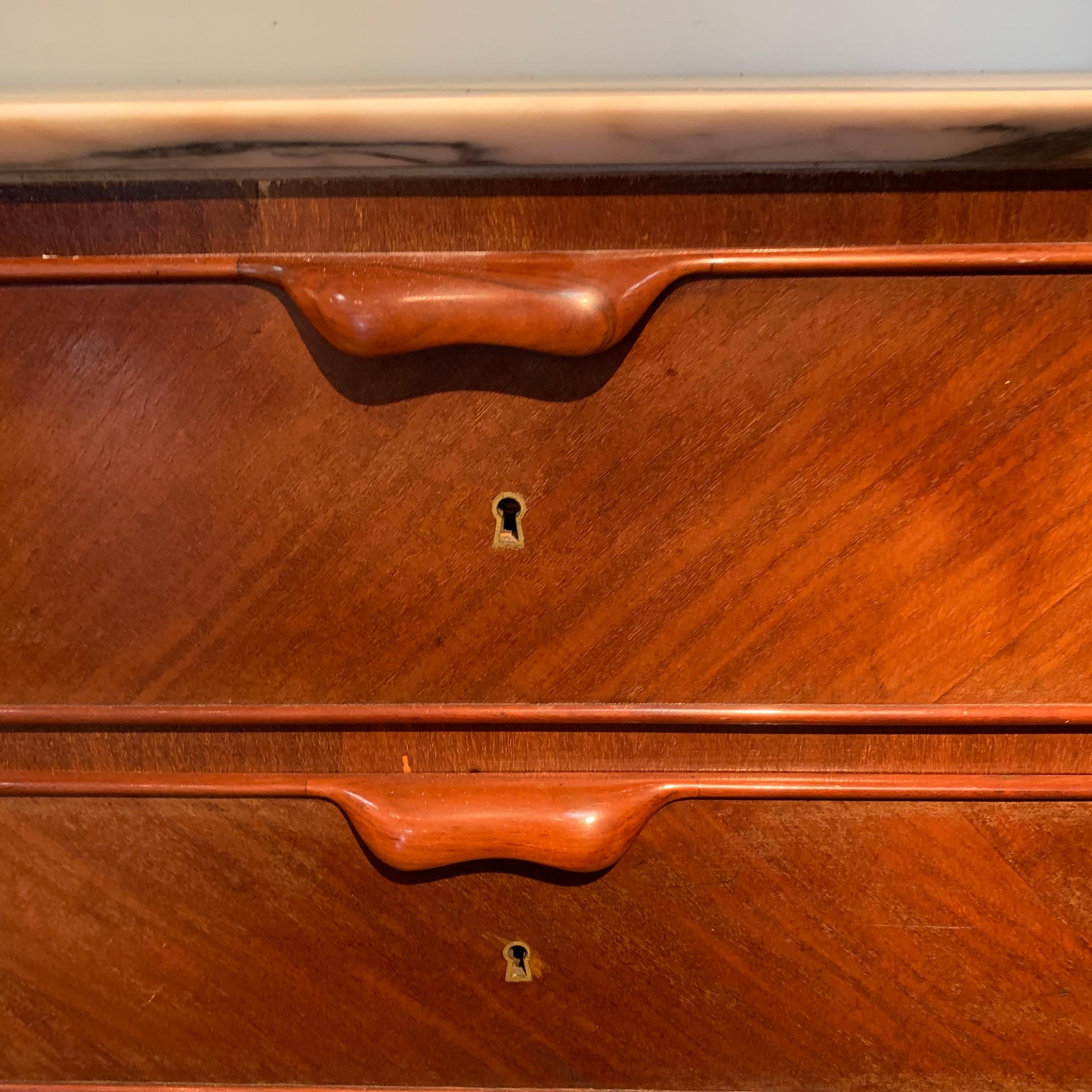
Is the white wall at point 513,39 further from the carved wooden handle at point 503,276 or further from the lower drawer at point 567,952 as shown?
the lower drawer at point 567,952

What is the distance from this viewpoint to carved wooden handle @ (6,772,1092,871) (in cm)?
36

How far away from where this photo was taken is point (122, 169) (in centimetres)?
32

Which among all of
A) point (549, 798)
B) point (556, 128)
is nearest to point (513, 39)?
point (556, 128)

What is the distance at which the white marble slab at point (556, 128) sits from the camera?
0.94 feet

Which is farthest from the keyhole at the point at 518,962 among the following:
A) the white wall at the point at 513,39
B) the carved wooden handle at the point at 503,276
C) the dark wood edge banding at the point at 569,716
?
the white wall at the point at 513,39

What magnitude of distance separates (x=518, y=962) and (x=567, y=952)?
0.09 feet

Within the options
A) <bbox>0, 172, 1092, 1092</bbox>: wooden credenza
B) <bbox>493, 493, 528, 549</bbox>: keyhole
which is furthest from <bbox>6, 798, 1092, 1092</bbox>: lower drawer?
<bbox>493, 493, 528, 549</bbox>: keyhole

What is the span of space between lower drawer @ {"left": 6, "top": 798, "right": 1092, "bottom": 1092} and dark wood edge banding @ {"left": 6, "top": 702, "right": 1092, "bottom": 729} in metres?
0.04

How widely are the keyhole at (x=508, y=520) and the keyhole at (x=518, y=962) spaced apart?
21cm

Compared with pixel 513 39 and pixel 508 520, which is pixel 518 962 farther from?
pixel 513 39

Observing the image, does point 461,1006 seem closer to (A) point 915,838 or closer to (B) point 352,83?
(A) point 915,838

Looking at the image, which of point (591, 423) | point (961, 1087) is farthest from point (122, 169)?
point (961, 1087)

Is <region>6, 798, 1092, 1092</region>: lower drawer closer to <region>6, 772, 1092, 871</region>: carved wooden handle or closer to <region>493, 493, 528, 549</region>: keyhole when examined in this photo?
<region>6, 772, 1092, 871</region>: carved wooden handle

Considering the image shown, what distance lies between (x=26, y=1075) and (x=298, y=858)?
8.1 inches
